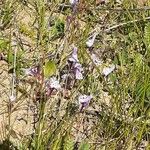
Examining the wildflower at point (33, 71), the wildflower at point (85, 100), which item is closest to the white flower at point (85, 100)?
the wildflower at point (85, 100)

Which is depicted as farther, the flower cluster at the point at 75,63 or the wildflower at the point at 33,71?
the wildflower at the point at 33,71

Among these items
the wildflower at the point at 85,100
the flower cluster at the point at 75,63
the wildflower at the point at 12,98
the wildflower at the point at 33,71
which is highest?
the flower cluster at the point at 75,63

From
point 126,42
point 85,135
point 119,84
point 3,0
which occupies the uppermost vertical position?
point 3,0

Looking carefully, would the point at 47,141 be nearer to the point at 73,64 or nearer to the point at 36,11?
the point at 73,64

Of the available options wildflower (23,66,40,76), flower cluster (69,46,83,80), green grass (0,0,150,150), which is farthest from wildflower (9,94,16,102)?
flower cluster (69,46,83,80)

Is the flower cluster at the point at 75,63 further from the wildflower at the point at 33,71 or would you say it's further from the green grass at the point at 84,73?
the wildflower at the point at 33,71

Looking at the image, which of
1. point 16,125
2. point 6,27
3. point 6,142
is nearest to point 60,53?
point 6,27

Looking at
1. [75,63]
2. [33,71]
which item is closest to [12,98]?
[33,71]

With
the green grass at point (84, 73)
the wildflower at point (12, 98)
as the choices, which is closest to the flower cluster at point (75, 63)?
the green grass at point (84, 73)

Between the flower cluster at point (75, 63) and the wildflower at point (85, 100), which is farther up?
the flower cluster at point (75, 63)
